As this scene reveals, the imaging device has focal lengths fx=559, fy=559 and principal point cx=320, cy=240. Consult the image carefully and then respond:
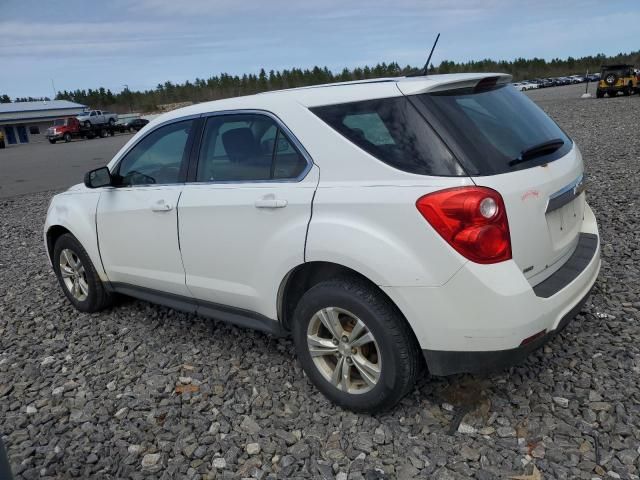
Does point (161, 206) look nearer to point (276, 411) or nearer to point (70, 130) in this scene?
point (276, 411)

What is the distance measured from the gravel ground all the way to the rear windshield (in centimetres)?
131

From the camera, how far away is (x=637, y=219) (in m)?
6.14

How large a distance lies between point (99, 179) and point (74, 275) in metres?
1.20

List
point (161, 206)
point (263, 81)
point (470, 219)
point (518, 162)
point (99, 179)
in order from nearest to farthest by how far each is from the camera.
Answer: point (470, 219) → point (518, 162) → point (161, 206) → point (99, 179) → point (263, 81)

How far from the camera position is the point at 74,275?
486cm

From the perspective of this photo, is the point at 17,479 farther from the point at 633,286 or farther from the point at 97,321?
the point at 633,286

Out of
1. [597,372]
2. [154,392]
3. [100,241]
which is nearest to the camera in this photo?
[597,372]

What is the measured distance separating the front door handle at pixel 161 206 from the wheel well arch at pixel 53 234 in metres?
1.49

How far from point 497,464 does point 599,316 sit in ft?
5.91

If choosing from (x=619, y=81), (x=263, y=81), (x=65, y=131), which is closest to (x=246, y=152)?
(x=619, y=81)

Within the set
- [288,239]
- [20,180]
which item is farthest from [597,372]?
[20,180]

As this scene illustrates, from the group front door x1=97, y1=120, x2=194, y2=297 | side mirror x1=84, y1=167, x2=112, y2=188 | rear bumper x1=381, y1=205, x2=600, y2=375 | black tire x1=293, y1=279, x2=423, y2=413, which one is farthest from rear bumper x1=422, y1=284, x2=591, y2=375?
side mirror x1=84, y1=167, x2=112, y2=188

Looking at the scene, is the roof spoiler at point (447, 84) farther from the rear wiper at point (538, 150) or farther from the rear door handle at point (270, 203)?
the rear door handle at point (270, 203)

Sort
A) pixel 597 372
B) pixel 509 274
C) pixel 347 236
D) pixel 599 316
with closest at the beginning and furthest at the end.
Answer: pixel 509 274
pixel 347 236
pixel 597 372
pixel 599 316
